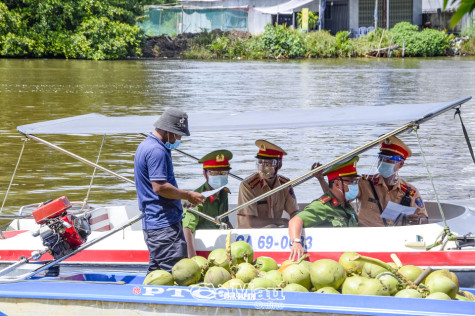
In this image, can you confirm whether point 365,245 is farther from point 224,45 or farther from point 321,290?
point 224,45

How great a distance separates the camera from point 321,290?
5.12 metres

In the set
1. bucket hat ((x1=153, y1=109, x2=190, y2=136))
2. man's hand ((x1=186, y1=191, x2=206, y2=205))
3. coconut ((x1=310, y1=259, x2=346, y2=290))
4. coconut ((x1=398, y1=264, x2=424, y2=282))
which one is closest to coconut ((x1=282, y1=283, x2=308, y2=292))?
coconut ((x1=310, y1=259, x2=346, y2=290))

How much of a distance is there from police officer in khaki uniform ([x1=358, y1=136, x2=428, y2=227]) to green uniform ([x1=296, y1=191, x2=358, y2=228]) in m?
0.27

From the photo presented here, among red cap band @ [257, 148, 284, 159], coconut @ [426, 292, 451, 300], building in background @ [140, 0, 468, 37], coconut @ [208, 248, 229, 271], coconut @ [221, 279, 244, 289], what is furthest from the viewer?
building in background @ [140, 0, 468, 37]

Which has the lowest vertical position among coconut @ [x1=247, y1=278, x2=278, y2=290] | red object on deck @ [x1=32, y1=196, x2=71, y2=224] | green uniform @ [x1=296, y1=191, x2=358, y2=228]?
coconut @ [x1=247, y1=278, x2=278, y2=290]

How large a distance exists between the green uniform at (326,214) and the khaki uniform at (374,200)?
0.26m

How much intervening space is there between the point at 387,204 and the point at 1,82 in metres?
22.8

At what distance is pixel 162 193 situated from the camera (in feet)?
18.4

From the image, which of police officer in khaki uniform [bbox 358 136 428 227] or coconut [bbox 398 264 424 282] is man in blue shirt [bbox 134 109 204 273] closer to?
coconut [bbox 398 264 424 282]

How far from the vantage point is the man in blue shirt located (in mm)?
5605

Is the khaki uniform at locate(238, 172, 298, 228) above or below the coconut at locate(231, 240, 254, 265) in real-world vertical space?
above

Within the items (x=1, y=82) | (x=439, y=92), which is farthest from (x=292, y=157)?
(x=1, y=82)

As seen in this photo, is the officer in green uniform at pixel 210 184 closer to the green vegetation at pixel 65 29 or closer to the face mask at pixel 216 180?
the face mask at pixel 216 180

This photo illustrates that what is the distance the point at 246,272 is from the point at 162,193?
857mm
